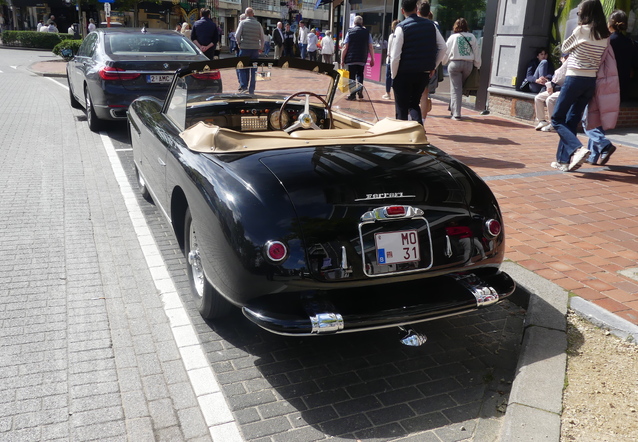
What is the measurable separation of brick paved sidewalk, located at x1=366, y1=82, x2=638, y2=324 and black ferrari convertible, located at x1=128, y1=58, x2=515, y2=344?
1.22 meters

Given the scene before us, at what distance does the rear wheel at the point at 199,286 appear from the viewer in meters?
3.43

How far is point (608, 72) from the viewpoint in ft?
23.2

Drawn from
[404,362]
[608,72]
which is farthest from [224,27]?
[404,362]

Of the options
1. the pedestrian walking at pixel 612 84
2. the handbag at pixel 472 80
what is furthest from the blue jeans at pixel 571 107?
the handbag at pixel 472 80

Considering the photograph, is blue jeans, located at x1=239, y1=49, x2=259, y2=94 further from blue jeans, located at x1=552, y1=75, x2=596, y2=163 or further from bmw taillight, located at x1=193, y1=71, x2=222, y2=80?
blue jeans, located at x1=552, y1=75, x2=596, y2=163

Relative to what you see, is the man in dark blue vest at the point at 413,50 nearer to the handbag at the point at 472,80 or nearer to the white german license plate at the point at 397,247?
the handbag at the point at 472,80

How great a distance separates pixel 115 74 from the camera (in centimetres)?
852

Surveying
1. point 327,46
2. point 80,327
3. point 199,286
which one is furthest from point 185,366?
point 327,46

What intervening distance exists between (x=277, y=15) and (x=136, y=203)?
227 ft

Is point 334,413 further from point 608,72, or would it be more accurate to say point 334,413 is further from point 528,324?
point 608,72

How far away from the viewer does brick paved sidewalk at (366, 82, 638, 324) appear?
4.22 meters

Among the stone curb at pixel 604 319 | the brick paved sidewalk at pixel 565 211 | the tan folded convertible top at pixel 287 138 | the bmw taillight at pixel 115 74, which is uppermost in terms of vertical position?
the tan folded convertible top at pixel 287 138

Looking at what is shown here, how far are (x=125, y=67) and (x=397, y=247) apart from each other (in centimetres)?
684

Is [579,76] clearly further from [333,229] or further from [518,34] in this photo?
[333,229]
